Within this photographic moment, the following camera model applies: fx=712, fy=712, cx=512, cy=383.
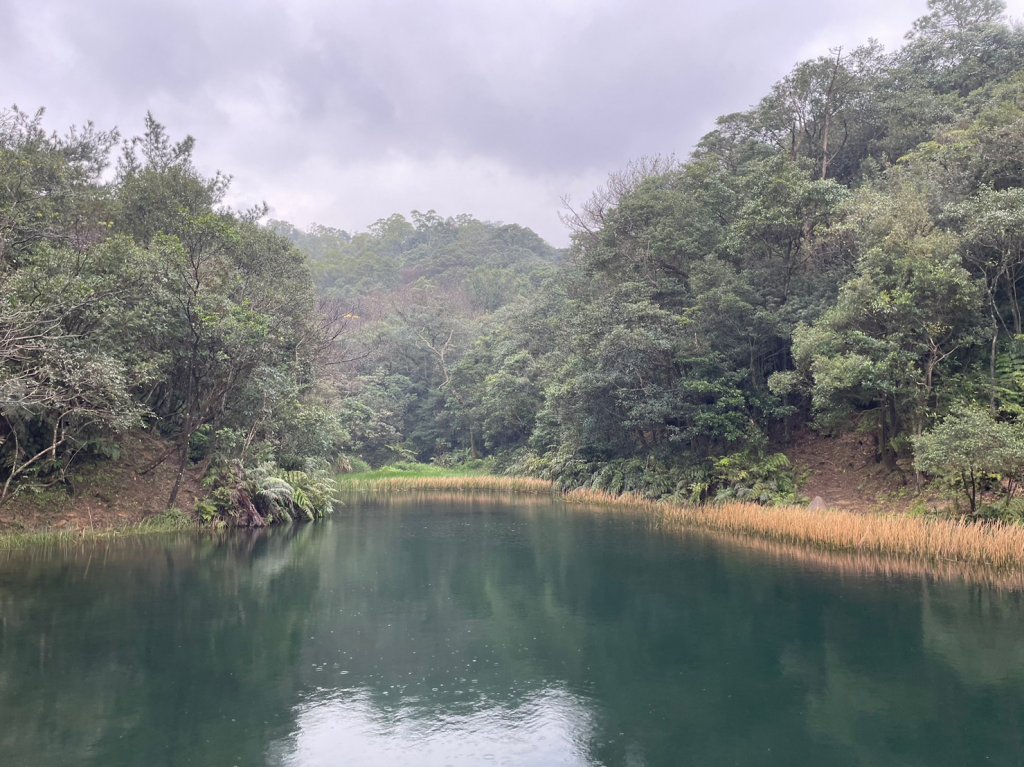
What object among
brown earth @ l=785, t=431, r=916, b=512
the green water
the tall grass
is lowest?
the green water

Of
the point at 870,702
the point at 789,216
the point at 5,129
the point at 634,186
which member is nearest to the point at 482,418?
the point at 634,186

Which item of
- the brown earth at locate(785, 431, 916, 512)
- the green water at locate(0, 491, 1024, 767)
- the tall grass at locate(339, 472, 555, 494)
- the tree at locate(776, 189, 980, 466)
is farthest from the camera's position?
the tall grass at locate(339, 472, 555, 494)

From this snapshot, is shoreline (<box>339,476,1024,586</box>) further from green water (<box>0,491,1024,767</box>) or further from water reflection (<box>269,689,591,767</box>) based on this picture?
water reflection (<box>269,689,591,767</box>)

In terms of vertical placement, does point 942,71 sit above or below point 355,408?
above

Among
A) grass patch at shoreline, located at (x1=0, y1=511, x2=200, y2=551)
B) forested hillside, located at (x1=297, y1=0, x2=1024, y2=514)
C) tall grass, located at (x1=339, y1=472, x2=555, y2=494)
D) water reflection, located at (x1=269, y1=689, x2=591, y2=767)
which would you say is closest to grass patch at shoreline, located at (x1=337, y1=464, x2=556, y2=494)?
tall grass, located at (x1=339, y1=472, x2=555, y2=494)

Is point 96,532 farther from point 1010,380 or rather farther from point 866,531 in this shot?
point 1010,380

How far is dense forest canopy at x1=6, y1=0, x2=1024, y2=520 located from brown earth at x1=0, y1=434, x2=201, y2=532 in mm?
522

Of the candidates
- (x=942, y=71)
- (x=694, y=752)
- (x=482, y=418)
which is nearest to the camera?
(x=694, y=752)

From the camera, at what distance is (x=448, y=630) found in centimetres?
973

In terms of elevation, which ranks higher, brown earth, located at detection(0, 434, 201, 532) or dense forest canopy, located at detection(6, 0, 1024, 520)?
dense forest canopy, located at detection(6, 0, 1024, 520)

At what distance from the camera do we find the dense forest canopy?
1559 centimetres

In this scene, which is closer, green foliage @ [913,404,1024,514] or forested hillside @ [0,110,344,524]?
green foliage @ [913,404,1024,514]

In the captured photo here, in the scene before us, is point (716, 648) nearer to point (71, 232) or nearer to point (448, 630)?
point (448, 630)

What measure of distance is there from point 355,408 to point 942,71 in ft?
109
